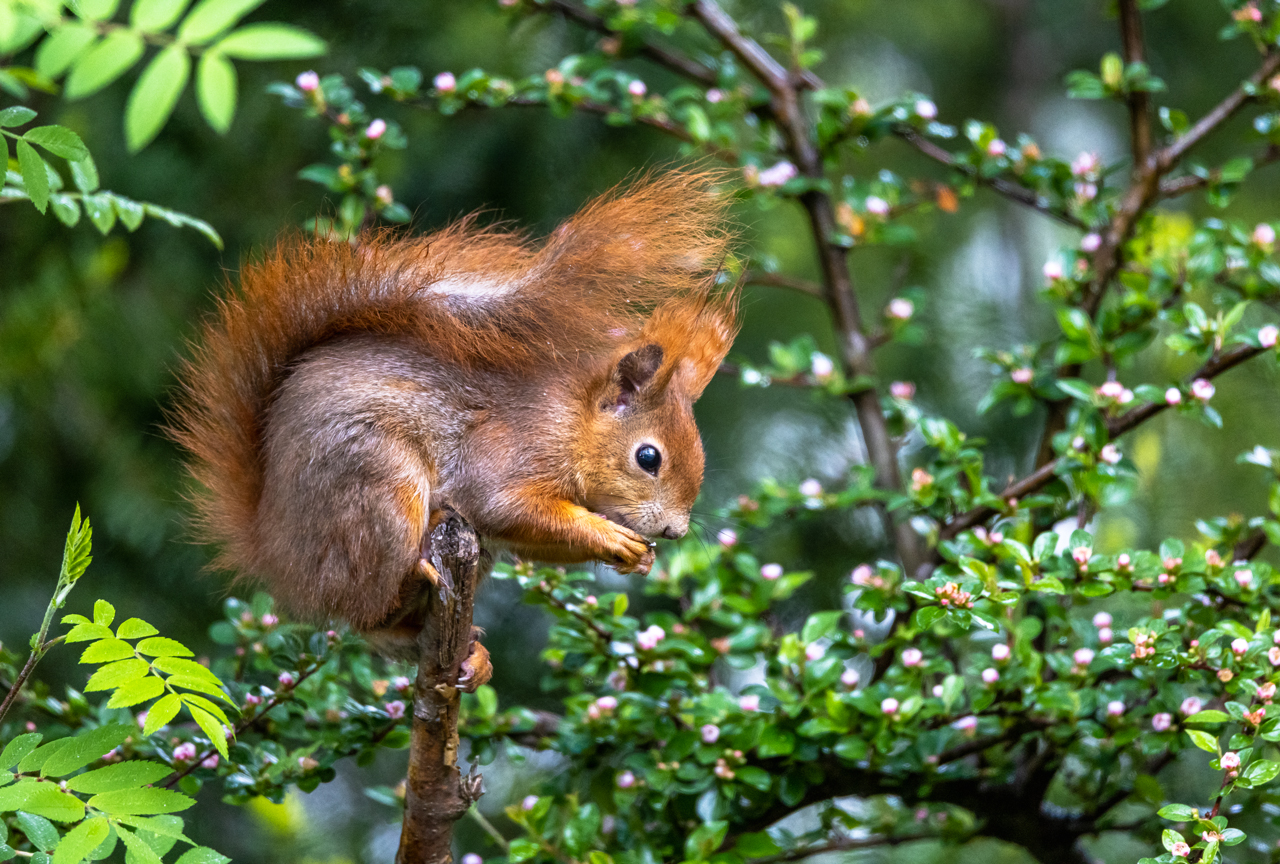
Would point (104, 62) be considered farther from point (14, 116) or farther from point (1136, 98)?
point (1136, 98)

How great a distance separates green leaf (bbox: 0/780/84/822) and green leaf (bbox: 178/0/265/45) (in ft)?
1.62

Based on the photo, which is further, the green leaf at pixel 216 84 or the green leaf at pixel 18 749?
the green leaf at pixel 18 749

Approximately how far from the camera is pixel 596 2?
5.25 feet

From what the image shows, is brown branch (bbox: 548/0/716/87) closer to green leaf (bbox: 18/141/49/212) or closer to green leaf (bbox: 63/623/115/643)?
green leaf (bbox: 18/141/49/212)

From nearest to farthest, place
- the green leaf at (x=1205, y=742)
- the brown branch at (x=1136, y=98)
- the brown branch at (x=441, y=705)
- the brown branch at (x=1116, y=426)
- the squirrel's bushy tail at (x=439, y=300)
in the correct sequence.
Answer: the green leaf at (x=1205, y=742)
the brown branch at (x=441, y=705)
the squirrel's bushy tail at (x=439, y=300)
the brown branch at (x=1116, y=426)
the brown branch at (x=1136, y=98)

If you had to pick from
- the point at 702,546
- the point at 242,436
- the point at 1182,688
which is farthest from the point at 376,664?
the point at 1182,688

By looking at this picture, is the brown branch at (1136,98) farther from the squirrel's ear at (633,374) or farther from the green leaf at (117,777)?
the green leaf at (117,777)

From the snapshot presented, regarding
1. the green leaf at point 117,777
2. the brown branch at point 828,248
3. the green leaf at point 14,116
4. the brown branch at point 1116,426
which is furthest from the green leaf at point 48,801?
the brown branch at point 828,248

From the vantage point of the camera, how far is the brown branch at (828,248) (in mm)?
1607

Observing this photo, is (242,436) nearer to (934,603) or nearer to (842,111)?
(934,603)

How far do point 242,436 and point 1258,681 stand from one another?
969 millimetres

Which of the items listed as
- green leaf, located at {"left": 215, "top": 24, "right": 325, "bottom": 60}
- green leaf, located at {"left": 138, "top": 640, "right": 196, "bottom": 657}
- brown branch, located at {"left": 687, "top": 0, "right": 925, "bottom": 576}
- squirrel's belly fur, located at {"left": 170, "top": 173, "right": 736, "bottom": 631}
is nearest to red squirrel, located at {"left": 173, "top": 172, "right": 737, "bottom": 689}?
squirrel's belly fur, located at {"left": 170, "top": 173, "right": 736, "bottom": 631}

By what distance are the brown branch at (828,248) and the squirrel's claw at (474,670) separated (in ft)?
2.29

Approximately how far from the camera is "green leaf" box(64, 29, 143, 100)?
52 centimetres
